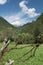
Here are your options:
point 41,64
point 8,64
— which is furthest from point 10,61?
point 41,64

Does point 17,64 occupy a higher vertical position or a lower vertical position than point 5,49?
lower

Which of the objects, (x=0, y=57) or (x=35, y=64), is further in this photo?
(x=35, y=64)

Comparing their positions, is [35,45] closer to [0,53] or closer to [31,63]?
[0,53]

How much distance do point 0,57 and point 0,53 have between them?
3 cm

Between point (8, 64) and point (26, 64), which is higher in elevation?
point (8, 64)

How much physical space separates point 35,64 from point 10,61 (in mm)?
19318

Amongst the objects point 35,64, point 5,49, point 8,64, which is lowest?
point 35,64

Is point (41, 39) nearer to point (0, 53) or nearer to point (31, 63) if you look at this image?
point (0, 53)

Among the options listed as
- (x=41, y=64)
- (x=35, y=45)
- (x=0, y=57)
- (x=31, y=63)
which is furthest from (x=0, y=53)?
(x=31, y=63)

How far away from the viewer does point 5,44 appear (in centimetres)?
177

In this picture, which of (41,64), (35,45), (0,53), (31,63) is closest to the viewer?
(0,53)

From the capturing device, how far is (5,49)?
1783mm

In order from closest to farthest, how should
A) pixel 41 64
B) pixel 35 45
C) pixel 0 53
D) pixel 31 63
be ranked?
pixel 0 53 → pixel 35 45 → pixel 41 64 → pixel 31 63

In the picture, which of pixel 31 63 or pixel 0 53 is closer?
pixel 0 53
